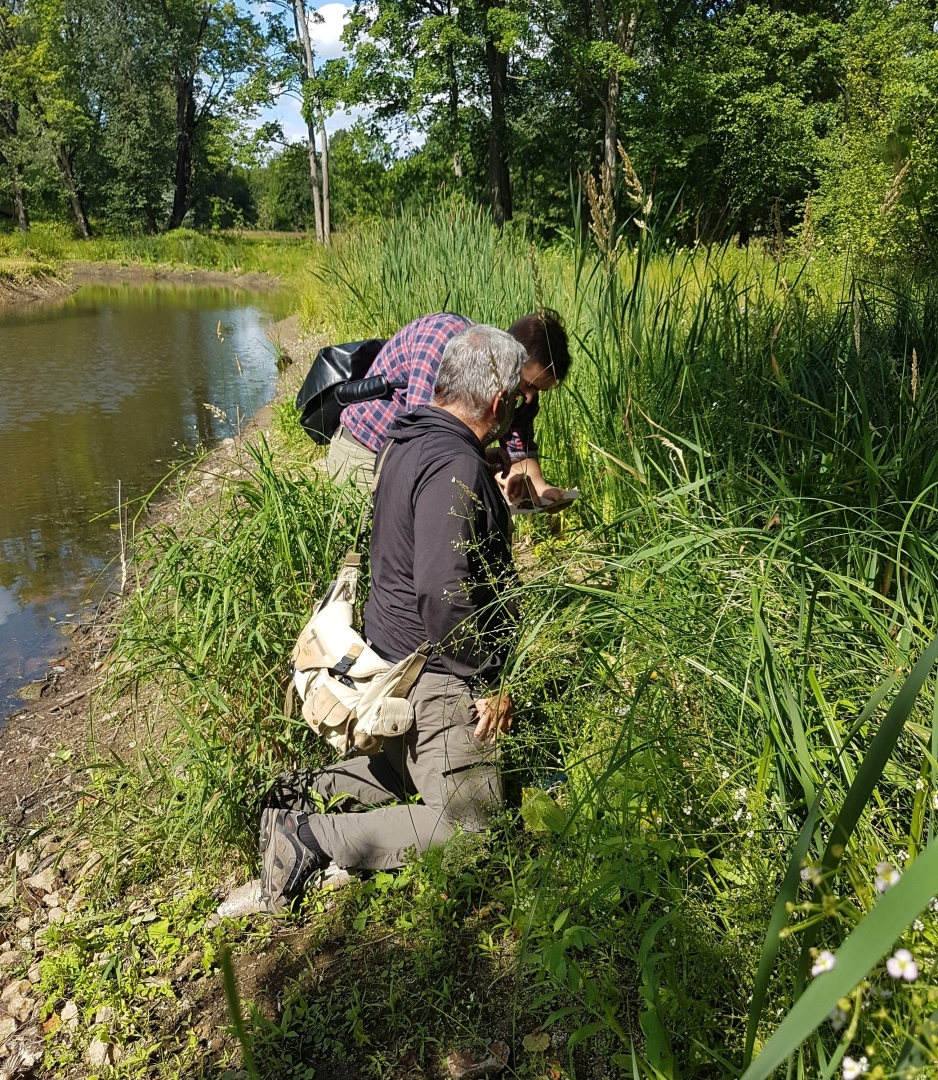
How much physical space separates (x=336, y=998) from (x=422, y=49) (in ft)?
70.9

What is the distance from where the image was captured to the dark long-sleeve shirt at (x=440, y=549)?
2252 mm

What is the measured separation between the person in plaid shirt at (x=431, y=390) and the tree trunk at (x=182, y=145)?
36606mm

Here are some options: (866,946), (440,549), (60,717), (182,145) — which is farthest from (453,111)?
(866,946)

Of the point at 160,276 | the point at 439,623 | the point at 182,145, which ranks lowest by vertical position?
the point at 439,623

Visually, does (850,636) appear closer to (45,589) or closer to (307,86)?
(45,589)

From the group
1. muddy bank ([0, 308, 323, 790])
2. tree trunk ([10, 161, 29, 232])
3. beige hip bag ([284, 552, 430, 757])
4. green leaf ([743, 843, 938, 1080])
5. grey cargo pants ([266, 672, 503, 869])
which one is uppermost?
tree trunk ([10, 161, 29, 232])

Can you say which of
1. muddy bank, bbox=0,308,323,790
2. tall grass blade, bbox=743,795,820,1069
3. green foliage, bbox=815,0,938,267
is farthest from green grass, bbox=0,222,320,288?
tall grass blade, bbox=743,795,820,1069

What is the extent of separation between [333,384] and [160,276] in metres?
26.5

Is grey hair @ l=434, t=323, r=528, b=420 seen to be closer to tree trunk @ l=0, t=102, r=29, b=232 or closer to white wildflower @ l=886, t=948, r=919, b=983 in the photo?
white wildflower @ l=886, t=948, r=919, b=983

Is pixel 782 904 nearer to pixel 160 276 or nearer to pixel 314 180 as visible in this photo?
pixel 160 276

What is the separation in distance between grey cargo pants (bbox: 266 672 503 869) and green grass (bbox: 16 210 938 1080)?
92mm

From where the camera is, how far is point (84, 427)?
8.80 metres

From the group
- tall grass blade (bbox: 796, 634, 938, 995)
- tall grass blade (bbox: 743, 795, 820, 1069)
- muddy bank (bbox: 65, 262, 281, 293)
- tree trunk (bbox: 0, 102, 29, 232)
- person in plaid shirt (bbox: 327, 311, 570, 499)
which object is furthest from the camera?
→ tree trunk (bbox: 0, 102, 29, 232)

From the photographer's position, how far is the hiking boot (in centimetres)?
232
